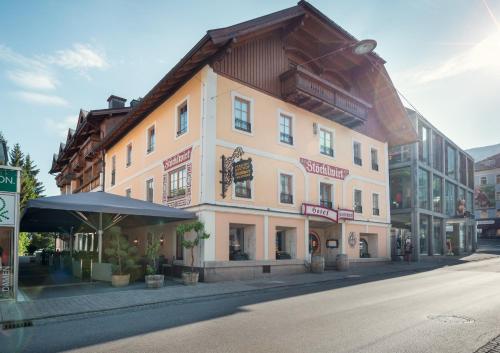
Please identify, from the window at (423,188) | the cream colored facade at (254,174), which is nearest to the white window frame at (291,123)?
the cream colored facade at (254,174)

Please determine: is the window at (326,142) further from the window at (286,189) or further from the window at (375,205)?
the window at (375,205)

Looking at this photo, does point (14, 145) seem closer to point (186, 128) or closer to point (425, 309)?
point (186, 128)

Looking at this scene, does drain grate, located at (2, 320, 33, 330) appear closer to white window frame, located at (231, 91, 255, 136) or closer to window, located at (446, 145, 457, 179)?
white window frame, located at (231, 91, 255, 136)

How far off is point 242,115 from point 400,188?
18.3m

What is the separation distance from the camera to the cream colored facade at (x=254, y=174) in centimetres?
1578

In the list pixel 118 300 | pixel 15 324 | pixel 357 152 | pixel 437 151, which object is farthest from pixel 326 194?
pixel 437 151

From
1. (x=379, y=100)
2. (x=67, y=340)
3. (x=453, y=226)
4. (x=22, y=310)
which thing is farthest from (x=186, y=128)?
(x=453, y=226)

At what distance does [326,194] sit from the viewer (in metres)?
21.4

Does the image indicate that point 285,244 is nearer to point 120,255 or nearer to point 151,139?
point 120,255

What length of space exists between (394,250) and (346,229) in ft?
29.6

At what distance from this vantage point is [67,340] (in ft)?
21.4

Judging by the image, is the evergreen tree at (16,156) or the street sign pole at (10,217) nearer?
the street sign pole at (10,217)

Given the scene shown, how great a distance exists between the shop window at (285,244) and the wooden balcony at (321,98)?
20.9ft

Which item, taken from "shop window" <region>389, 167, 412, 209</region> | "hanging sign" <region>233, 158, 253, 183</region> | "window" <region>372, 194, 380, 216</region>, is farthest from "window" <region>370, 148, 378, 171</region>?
"hanging sign" <region>233, 158, 253, 183</region>
